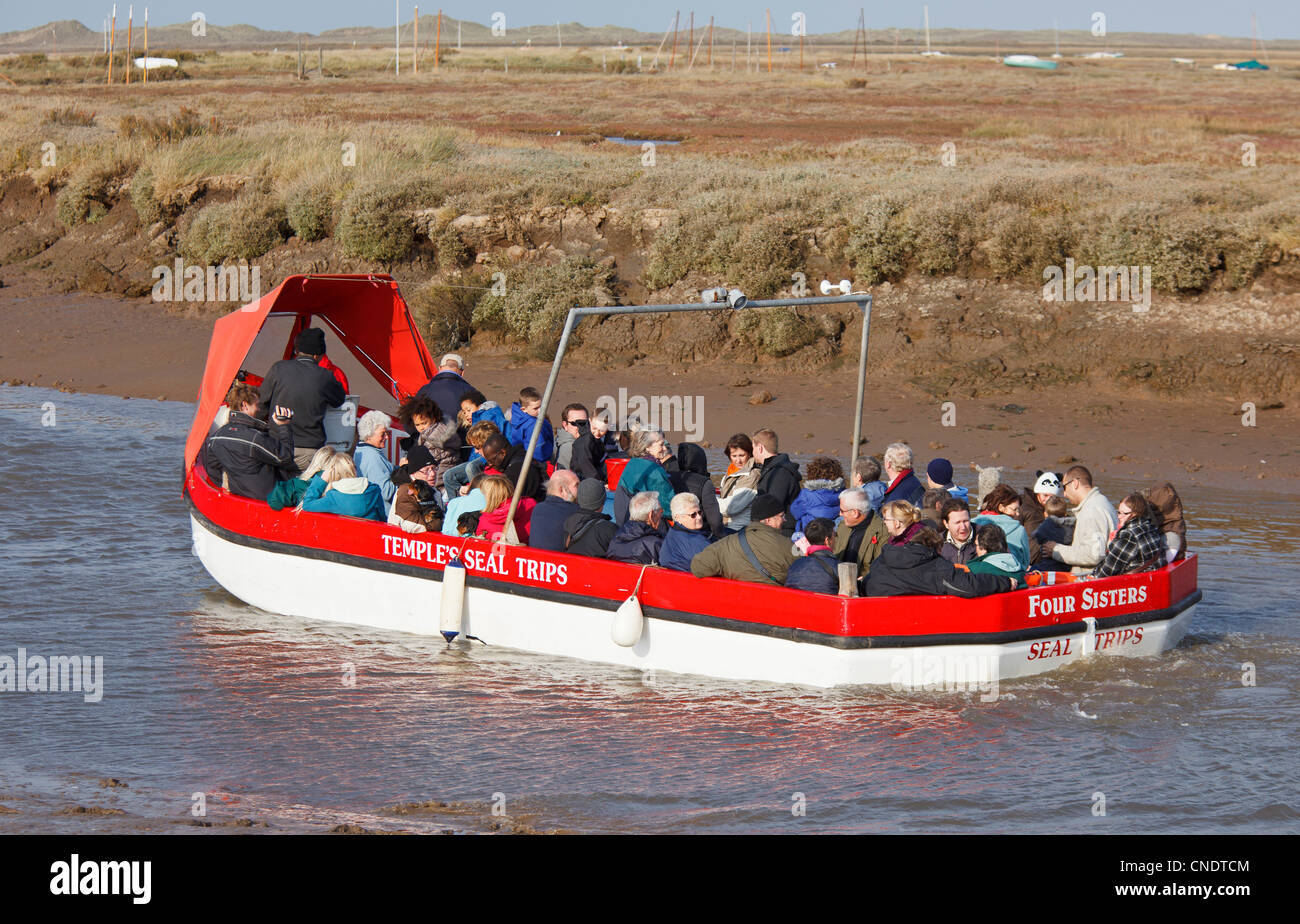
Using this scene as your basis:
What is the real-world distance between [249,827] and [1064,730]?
177 inches

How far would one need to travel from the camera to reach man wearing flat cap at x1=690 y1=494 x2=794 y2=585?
859 cm

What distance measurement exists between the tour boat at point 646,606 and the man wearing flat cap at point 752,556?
6.0 inches

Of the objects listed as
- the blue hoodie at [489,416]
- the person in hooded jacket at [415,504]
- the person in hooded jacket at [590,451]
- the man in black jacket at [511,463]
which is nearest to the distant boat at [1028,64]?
the person in hooded jacket at [590,451]

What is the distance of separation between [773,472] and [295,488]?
3.50 meters

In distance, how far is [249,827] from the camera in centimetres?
650

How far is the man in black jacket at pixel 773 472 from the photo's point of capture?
9.91m

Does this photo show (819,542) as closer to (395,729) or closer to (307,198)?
(395,729)

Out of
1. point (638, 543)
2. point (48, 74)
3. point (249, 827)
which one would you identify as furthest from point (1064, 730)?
point (48, 74)

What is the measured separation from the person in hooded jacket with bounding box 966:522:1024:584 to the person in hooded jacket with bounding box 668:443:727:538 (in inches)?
76.9

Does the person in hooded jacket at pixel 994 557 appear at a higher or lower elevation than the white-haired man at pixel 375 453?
lower

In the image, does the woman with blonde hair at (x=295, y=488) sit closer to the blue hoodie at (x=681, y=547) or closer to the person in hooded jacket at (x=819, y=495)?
the blue hoodie at (x=681, y=547)

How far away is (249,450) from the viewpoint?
10492 mm

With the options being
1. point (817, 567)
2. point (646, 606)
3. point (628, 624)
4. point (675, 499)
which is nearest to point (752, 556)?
point (817, 567)

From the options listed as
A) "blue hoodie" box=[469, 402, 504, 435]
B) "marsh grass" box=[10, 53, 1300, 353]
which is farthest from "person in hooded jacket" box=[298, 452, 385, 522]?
"marsh grass" box=[10, 53, 1300, 353]
